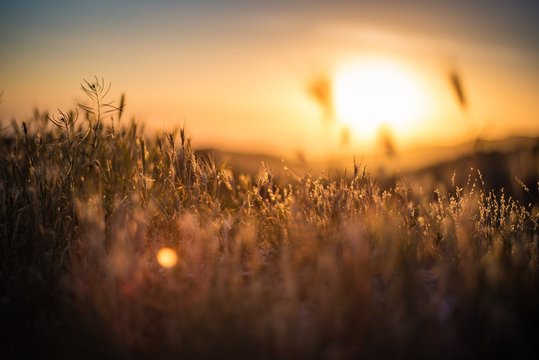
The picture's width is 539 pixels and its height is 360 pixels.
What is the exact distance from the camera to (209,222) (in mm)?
3191

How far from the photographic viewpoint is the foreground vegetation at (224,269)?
208 centimetres

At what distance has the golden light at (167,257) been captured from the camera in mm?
2814

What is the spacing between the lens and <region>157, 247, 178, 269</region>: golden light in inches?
111

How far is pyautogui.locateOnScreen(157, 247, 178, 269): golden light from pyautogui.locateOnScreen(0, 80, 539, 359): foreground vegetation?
4 centimetres

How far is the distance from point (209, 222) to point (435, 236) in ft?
5.04

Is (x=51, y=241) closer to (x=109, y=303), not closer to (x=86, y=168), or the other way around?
(x=86, y=168)

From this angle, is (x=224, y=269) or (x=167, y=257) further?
(x=167, y=257)

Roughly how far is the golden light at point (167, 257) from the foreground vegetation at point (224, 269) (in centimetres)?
4

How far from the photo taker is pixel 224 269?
254 cm

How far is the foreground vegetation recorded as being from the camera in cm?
208

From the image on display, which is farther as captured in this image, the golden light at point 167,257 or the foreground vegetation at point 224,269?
the golden light at point 167,257

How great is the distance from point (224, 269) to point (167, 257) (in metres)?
0.59

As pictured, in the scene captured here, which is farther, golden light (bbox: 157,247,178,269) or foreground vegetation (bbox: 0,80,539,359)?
golden light (bbox: 157,247,178,269)

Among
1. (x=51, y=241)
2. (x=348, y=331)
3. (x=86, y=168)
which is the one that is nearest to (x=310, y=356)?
(x=348, y=331)
